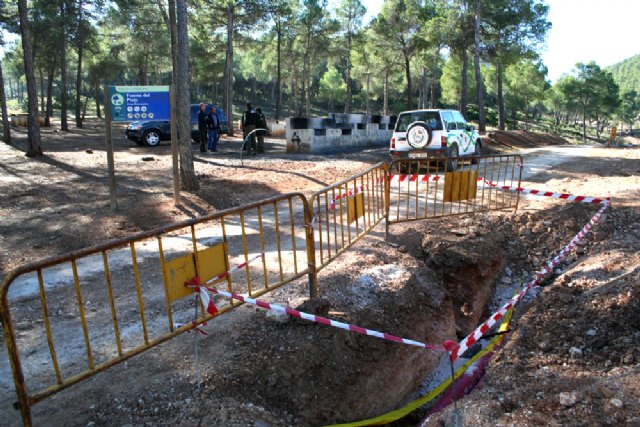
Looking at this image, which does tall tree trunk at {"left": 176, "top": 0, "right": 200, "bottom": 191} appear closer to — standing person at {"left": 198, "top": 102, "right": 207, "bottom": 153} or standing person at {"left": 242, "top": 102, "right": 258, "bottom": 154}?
standing person at {"left": 242, "top": 102, "right": 258, "bottom": 154}

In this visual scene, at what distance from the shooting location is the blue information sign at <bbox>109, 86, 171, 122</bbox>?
8.34m

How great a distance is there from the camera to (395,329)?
5117 mm

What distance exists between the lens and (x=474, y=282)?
683 centimetres

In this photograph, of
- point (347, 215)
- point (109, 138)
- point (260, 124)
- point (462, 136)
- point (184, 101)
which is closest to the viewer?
point (347, 215)

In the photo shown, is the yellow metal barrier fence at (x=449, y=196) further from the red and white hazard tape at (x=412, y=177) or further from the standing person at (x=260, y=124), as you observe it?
the standing person at (x=260, y=124)

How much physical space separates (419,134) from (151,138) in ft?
39.8

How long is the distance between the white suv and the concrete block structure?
5.07 meters

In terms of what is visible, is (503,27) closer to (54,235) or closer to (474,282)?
(474,282)

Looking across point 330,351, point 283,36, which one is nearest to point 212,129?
point 330,351

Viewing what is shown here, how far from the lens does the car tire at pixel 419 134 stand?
12.7 meters

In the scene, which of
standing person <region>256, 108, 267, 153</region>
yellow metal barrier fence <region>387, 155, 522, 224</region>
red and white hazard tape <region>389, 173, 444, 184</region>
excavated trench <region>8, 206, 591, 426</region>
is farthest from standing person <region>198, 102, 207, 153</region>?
excavated trench <region>8, 206, 591, 426</region>

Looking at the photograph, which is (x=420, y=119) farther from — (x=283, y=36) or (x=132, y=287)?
(x=283, y=36)

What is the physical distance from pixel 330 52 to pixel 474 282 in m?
35.9

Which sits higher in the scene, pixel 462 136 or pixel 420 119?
pixel 420 119
